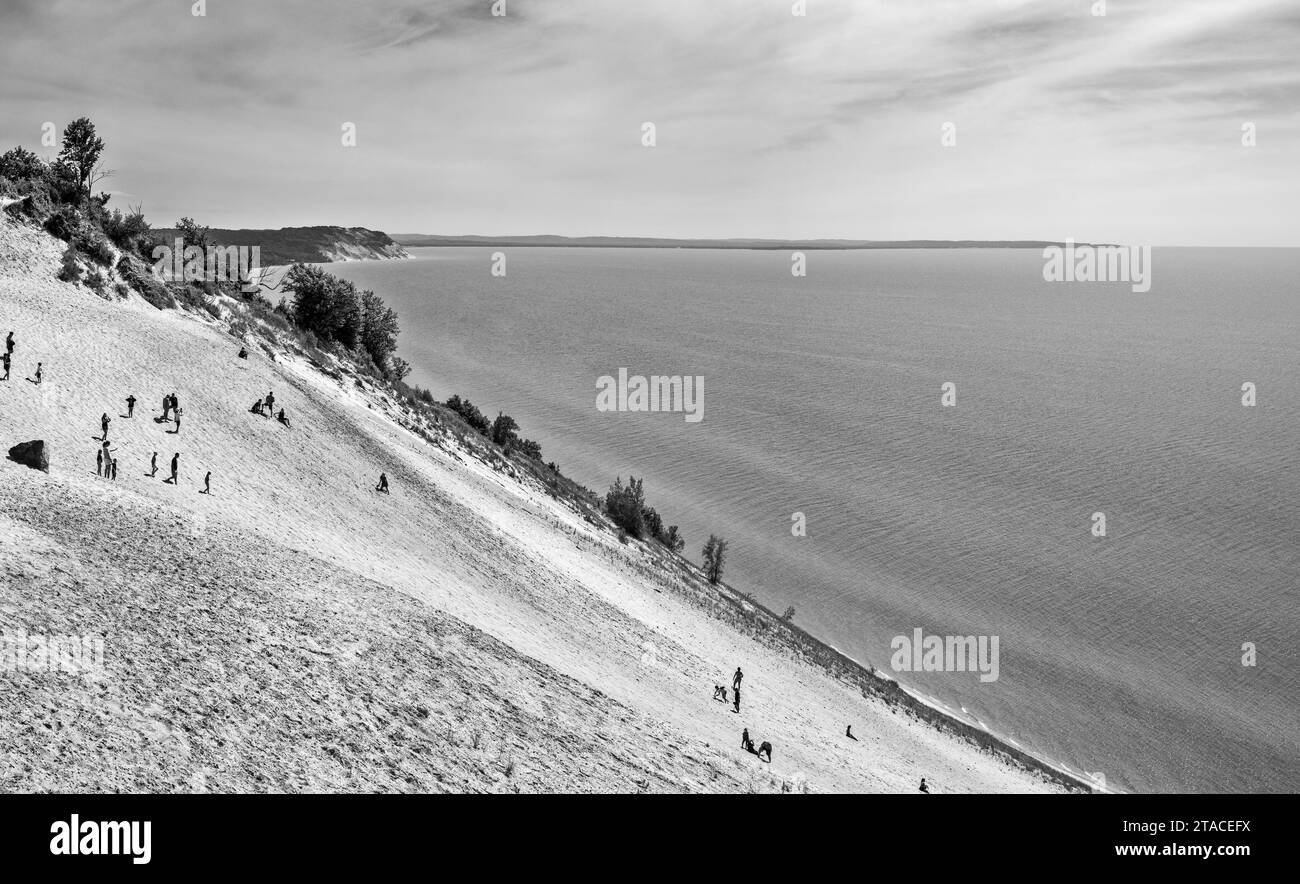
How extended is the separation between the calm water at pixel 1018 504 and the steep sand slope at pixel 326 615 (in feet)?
32.4

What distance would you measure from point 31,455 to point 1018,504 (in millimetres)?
53164

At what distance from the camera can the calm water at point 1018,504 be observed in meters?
33.8

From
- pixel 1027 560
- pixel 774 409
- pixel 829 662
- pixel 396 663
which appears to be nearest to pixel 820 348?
pixel 774 409

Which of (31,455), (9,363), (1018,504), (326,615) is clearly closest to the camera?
(326,615)

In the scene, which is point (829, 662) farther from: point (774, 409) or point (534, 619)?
point (774, 409)

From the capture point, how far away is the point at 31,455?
18469 mm

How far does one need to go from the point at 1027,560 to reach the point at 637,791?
125 ft

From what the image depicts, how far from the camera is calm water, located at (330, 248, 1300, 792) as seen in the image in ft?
111

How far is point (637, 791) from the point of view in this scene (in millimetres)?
14609

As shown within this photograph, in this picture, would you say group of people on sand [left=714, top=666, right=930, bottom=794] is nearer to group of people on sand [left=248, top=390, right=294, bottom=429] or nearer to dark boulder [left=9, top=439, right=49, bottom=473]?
dark boulder [left=9, top=439, right=49, bottom=473]

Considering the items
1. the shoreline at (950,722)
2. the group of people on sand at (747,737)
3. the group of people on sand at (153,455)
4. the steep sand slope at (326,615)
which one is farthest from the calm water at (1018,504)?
the group of people on sand at (153,455)

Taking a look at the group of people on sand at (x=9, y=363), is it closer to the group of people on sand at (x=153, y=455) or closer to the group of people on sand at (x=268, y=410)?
the group of people on sand at (x=153, y=455)

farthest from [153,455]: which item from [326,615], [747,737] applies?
[747,737]

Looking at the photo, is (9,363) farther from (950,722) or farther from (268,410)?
(950,722)
